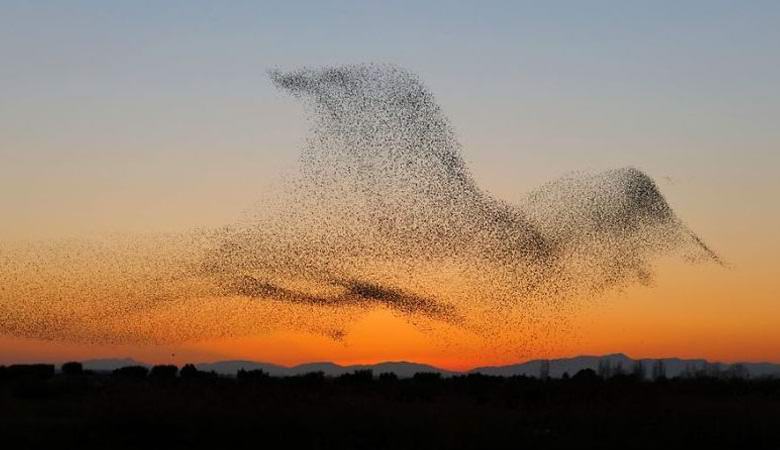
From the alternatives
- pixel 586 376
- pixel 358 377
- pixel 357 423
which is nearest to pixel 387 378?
pixel 358 377

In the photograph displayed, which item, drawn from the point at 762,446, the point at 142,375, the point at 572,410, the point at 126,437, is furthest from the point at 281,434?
the point at 142,375

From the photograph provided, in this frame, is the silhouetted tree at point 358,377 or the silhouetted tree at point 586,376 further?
the silhouetted tree at point 586,376

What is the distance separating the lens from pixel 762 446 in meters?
34.0

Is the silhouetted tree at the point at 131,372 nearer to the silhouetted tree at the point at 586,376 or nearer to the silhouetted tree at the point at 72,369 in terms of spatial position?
the silhouetted tree at the point at 72,369

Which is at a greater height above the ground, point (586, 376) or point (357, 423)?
point (586, 376)

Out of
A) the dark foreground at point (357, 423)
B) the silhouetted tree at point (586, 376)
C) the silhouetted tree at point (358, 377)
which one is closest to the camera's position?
the dark foreground at point (357, 423)

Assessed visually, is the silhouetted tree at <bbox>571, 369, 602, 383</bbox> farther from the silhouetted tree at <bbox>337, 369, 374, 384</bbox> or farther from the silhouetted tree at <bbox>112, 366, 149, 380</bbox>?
the silhouetted tree at <bbox>112, 366, 149, 380</bbox>

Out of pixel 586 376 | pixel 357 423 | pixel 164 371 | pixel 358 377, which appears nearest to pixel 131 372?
pixel 164 371

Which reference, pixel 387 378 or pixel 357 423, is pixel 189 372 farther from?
pixel 357 423

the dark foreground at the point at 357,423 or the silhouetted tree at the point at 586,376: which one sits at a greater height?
the silhouetted tree at the point at 586,376

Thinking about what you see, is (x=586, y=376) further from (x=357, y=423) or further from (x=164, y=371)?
(x=357, y=423)

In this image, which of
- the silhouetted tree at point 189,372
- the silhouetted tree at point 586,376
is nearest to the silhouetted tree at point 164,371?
the silhouetted tree at point 189,372

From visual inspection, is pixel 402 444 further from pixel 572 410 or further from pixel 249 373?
pixel 249 373

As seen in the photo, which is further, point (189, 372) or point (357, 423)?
point (189, 372)
